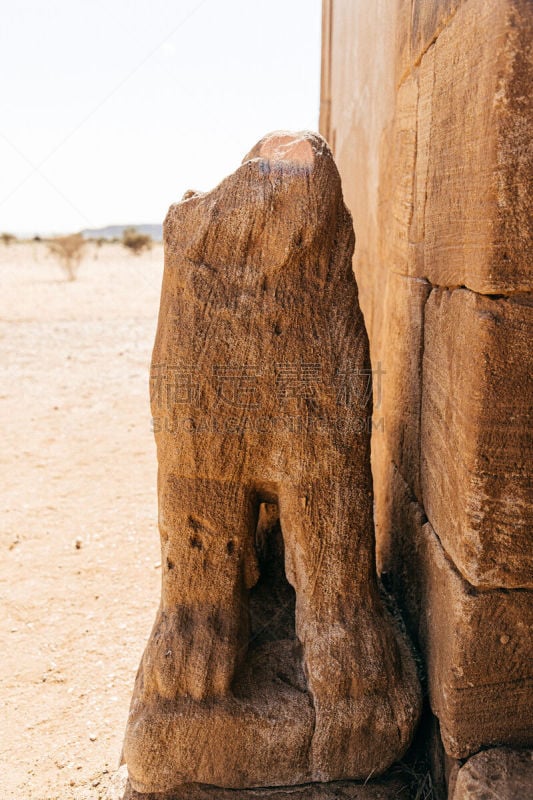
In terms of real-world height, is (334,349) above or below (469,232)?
below

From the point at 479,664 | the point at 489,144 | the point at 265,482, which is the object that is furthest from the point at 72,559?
the point at 489,144

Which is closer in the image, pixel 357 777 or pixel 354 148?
pixel 357 777

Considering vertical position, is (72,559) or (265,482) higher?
(265,482)

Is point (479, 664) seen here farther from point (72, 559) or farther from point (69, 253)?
point (69, 253)

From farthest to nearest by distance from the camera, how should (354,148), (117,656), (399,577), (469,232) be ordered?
(354,148) → (117,656) → (399,577) → (469,232)

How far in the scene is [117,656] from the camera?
10.4ft

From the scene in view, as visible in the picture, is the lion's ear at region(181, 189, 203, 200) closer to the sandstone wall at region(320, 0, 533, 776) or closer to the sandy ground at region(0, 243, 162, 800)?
the sandstone wall at region(320, 0, 533, 776)

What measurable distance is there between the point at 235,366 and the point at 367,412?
40 cm

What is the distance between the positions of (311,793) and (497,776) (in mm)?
509

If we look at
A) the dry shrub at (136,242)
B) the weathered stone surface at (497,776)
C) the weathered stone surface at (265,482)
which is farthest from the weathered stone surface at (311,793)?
the dry shrub at (136,242)

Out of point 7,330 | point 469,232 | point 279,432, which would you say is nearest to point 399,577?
point 279,432

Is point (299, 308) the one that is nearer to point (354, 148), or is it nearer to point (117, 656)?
point (117, 656)

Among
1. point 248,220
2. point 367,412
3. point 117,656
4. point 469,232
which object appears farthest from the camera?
point 117,656

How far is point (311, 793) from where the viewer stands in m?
1.91
